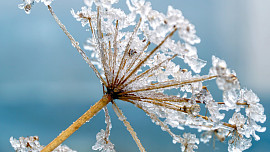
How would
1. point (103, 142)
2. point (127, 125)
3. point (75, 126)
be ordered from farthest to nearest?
point (103, 142) → point (127, 125) → point (75, 126)

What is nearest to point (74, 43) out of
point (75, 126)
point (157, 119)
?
point (75, 126)

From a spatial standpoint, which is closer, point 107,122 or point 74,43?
point 74,43

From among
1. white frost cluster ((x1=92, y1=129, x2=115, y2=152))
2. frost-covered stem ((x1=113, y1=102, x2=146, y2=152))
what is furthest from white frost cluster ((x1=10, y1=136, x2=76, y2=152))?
frost-covered stem ((x1=113, y1=102, x2=146, y2=152))

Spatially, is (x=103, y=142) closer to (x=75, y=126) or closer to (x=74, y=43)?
(x=75, y=126)

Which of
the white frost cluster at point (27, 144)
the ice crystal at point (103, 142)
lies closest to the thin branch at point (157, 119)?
the ice crystal at point (103, 142)

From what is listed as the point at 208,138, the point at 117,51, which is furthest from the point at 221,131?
the point at 117,51

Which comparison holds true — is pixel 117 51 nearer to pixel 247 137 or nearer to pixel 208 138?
pixel 208 138

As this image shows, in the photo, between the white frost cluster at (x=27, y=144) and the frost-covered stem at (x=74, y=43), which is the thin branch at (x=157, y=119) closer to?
the frost-covered stem at (x=74, y=43)

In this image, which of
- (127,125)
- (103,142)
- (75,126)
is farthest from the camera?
(103,142)
